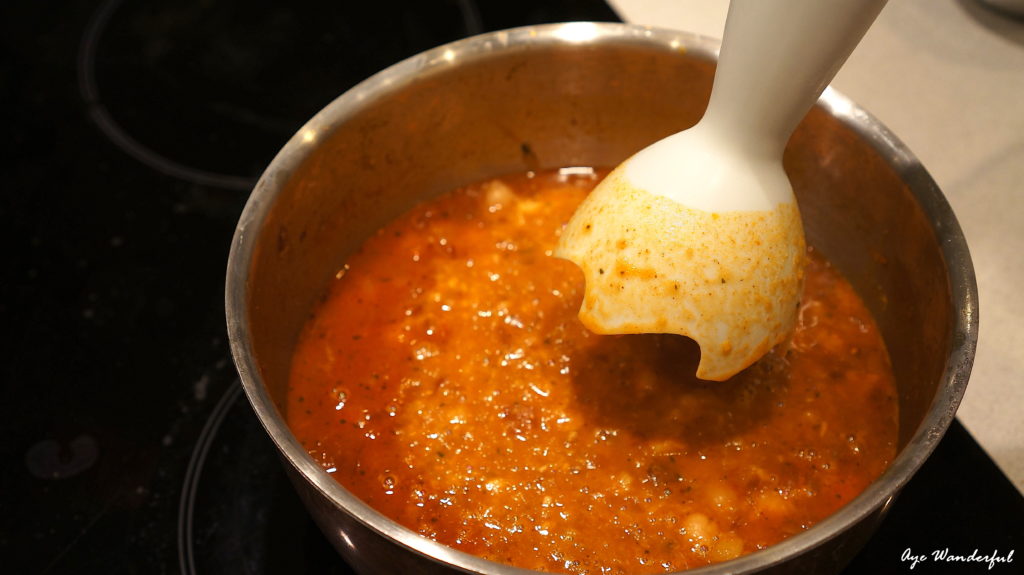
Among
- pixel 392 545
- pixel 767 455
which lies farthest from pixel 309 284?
pixel 767 455

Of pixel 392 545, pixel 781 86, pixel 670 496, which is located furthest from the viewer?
pixel 670 496

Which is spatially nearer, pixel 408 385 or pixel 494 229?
pixel 408 385

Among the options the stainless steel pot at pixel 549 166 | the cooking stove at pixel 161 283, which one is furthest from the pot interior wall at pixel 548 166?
the cooking stove at pixel 161 283

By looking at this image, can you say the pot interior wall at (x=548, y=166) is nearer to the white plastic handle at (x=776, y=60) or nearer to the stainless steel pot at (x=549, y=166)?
the stainless steel pot at (x=549, y=166)

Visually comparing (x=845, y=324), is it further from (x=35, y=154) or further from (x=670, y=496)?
(x=35, y=154)

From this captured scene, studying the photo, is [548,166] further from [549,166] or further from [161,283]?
[161,283]

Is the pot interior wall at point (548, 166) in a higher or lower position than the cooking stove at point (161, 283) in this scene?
higher

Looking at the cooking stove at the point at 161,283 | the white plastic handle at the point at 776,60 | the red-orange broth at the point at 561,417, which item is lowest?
the cooking stove at the point at 161,283

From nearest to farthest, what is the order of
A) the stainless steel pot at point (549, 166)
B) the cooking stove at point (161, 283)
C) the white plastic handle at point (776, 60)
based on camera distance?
the white plastic handle at point (776, 60)
the stainless steel pot at point (549, 166)
the cooking stove at point (161, 283)
